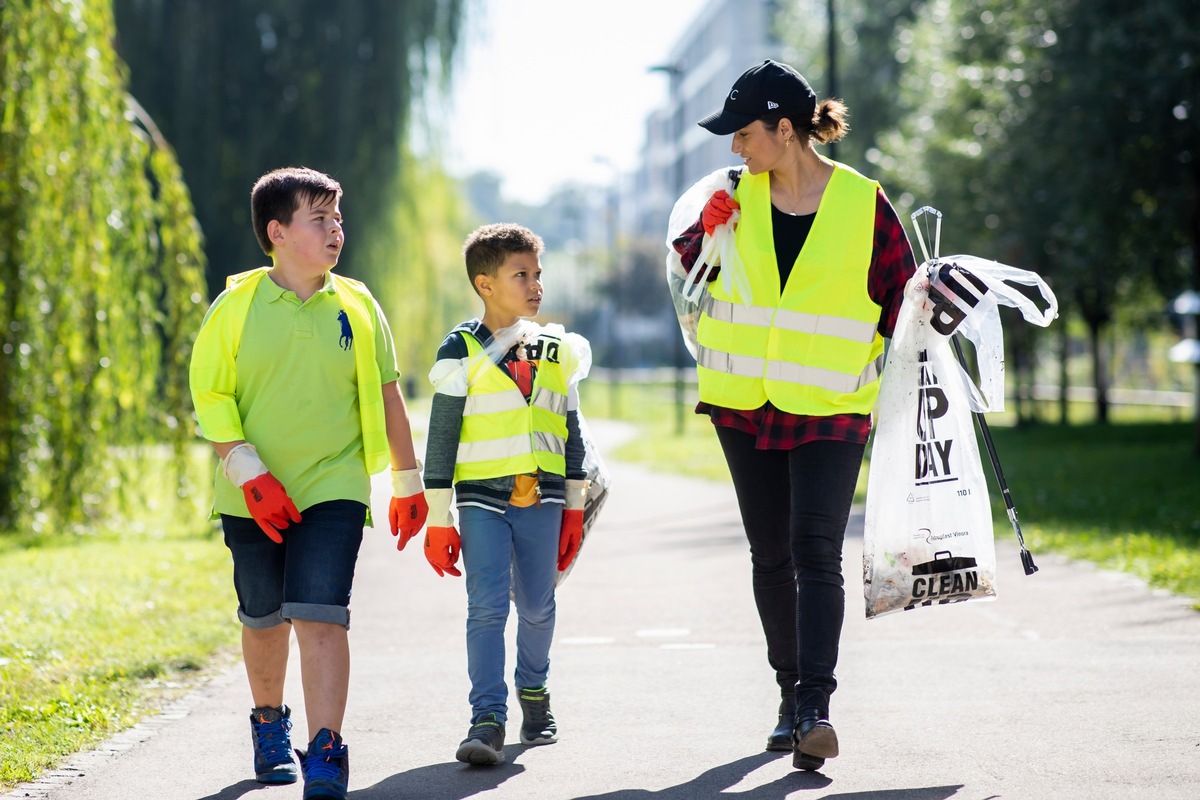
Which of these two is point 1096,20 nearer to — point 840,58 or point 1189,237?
point 1189,237

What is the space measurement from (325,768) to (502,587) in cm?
88

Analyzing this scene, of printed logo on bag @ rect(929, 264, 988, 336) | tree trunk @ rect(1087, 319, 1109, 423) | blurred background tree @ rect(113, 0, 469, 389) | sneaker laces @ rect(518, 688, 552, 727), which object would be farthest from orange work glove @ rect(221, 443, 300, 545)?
tree trunk @ rect(1087, 319, 1109, 423)

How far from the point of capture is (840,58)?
1292 inches

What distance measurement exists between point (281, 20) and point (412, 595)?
14.1m

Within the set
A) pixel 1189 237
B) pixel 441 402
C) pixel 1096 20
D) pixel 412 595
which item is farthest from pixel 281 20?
pixel 441 402

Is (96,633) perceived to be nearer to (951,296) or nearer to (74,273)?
(74,273)

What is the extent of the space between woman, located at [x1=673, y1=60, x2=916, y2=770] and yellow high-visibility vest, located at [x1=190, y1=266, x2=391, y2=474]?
100 cm

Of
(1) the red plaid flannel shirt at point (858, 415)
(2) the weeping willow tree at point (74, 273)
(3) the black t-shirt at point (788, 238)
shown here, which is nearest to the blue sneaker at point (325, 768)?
(1) the red plaid flannel shirt at point (858, 415)

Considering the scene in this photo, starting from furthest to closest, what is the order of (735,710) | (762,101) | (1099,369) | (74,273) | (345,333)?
(1099,369)
(74,273)
(735,710)
(762,101)
(345,333)

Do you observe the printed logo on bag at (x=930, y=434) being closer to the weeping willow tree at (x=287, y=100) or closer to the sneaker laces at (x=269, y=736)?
the sneaker laces at (x=269, y=736)

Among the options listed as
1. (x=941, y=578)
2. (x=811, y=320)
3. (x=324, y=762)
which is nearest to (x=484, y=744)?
(x=324, y=762)

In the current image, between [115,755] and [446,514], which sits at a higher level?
[446,514]

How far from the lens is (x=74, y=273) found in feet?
34.0

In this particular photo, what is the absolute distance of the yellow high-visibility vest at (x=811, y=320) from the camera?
4.58m
